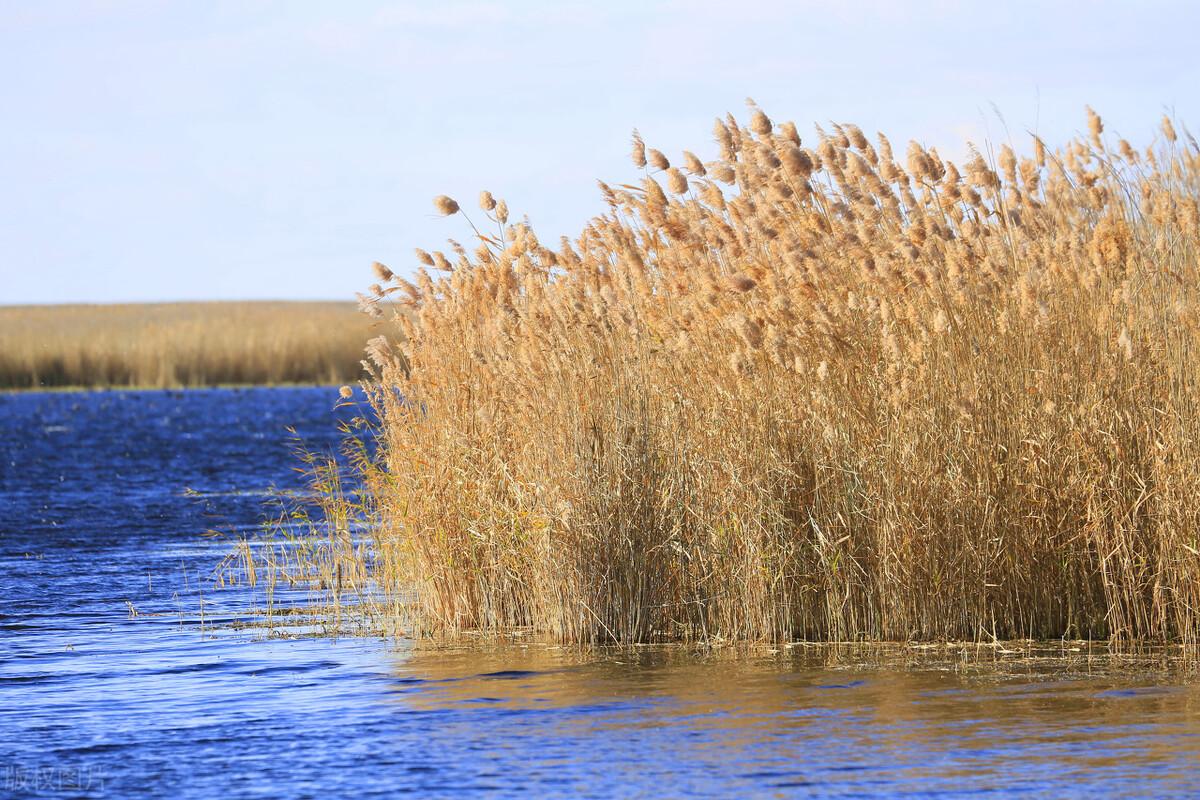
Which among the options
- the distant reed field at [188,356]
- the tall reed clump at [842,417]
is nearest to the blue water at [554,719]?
the tall reed clump at [842,417]

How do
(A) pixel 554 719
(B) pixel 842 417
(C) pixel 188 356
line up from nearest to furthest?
(A) pixel 554 719 → (B) pixel 842 417 → (C) pixel 188 356

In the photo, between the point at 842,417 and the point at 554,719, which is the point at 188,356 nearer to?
the point at 842,417

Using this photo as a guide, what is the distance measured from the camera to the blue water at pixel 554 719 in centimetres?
568

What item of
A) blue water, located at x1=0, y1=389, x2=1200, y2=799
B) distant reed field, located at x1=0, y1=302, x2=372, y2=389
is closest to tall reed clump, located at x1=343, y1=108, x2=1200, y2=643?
blue water, located at x1=0, y1=389, x2=1200, y2=799

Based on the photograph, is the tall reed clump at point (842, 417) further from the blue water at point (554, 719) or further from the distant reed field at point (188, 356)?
the distant reed field at point (188, 356)

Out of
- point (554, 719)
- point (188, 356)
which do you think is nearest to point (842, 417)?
point (554, 719)

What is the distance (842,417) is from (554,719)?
96.2 inches

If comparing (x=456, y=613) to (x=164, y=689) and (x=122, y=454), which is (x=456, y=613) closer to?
(x=164, y=689)

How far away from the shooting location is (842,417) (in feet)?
27.0

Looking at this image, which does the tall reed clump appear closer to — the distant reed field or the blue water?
the blue water

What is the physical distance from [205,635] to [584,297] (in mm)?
3096

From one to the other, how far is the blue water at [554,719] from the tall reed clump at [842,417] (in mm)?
403

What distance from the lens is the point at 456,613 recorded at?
916cm

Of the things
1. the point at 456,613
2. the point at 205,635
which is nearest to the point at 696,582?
the point at 456,613
